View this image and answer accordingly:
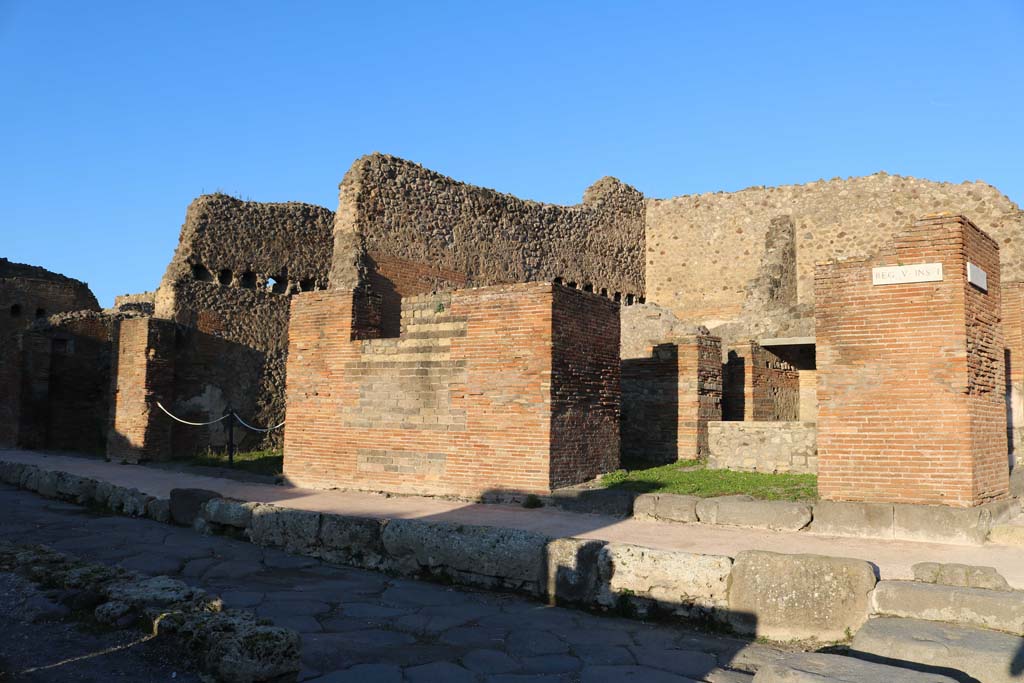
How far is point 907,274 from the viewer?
23.9 feet

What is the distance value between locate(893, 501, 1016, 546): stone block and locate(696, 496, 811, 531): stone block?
2.53 ft

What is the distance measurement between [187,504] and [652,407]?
6.48 meters

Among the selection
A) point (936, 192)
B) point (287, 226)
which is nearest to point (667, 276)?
point (936, 192)

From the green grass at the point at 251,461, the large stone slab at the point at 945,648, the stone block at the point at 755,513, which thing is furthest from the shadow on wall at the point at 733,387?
the large stone slab at the point at 945,648

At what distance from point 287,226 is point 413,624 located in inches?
517

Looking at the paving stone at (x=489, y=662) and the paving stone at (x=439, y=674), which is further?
the paving stone at (x=489, y=662)

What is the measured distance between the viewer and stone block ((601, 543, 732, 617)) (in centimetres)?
501

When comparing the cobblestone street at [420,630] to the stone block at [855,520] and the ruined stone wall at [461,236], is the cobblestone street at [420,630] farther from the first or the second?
the ruined stone wall at [461,236]

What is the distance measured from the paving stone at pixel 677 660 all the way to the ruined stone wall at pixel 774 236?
11.1 metres

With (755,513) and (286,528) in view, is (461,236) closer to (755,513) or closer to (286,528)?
(286,528)

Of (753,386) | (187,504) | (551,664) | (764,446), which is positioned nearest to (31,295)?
(187,504)

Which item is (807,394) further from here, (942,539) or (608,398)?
(942,539)

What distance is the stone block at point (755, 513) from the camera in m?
7.20

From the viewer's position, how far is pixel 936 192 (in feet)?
59.0
